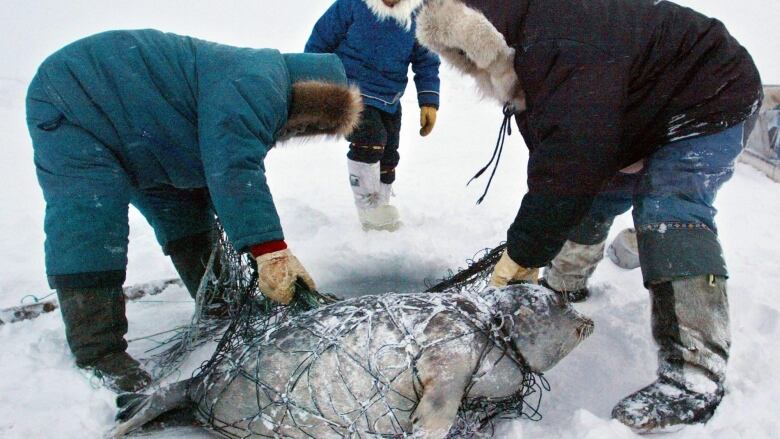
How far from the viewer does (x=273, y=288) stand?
7.79ft

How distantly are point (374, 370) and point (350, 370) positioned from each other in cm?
10

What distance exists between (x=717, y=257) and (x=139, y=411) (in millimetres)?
2356

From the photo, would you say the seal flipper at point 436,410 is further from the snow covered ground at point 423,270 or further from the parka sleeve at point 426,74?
the parka sleeve at point 426,74

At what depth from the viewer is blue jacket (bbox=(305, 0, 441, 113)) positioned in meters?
4.16

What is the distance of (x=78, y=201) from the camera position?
2.32m

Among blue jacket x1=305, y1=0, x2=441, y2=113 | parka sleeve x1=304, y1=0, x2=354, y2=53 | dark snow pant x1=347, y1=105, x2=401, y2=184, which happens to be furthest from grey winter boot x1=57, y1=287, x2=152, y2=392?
parka sleeve x1=304, y1=0, x2=354, y2=53

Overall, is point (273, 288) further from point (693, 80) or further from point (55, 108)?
point (693, 80)

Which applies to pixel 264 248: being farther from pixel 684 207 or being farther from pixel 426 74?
pixel 426 74

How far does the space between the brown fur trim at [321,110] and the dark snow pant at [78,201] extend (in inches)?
32.8

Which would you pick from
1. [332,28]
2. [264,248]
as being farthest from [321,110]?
[332,28]

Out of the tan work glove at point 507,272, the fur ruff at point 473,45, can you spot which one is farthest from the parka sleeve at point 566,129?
the tan work glove at point 507,272

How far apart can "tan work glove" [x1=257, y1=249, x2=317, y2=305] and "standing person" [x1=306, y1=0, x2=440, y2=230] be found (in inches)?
76.5

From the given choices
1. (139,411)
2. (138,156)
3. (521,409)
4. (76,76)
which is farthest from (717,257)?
(76,76)

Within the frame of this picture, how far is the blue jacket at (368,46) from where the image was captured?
4.16 m
